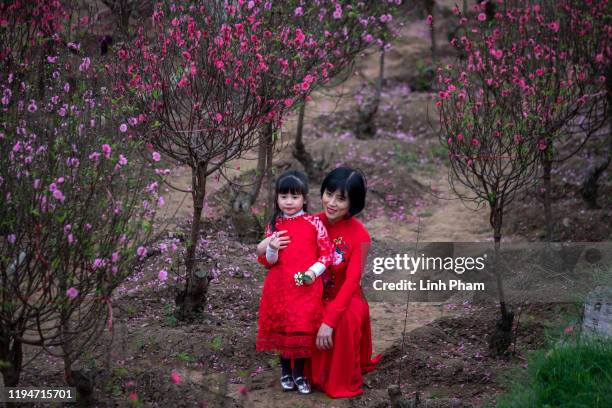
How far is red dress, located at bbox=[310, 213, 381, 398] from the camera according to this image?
16.0 ft

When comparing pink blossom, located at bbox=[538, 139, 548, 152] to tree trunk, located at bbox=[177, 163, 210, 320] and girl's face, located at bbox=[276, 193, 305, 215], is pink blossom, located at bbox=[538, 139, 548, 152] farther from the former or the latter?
tree trunk, located at bbox=[177, 163, 210, 320]

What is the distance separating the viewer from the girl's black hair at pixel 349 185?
4828 millimetres

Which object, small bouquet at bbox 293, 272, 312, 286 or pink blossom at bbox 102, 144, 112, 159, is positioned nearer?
pink blossom at bbox 102, 144, 112, 159

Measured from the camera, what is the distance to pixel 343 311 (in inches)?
189

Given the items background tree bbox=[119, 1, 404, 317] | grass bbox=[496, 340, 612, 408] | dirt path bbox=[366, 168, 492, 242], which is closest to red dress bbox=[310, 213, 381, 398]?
grass bbox=[496, 340, 612, 408]

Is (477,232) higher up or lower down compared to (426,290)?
higher up

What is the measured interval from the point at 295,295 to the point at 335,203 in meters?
0.64

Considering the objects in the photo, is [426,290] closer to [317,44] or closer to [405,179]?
[317,44]

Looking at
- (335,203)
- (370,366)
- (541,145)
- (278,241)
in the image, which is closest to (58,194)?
(278,241)

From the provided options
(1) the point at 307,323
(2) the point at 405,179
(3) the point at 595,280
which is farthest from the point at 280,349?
(2) the point at 405,179

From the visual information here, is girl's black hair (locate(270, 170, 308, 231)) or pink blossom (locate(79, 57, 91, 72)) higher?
pink blossom (locate(79, 57, 91, 72))

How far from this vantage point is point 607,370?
450cm

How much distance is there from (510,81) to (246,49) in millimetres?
2402

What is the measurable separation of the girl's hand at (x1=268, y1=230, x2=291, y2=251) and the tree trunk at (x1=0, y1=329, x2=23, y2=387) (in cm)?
160
